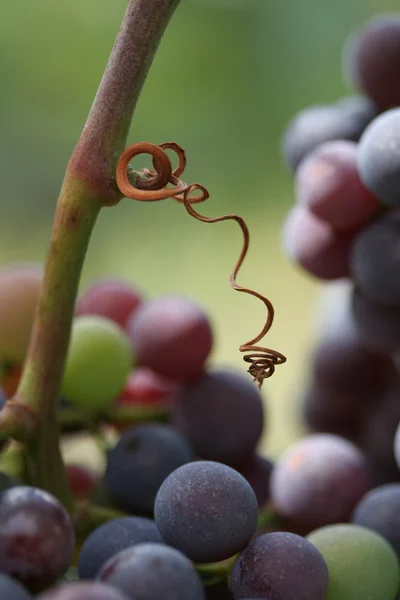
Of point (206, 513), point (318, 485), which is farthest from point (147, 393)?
point (206, 513)

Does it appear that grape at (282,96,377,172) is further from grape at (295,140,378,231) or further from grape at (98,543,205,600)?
grape at (98,543,205,600)

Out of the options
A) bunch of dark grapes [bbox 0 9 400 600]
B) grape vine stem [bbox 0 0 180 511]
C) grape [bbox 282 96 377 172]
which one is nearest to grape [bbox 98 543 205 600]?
bunch of dark grapes [bbox 0 9 400 600]

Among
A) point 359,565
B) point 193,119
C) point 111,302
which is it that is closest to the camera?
point 359,565

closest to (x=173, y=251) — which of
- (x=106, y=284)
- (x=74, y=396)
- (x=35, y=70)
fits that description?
(x=35, y=70)

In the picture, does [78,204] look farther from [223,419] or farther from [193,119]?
[193,119]

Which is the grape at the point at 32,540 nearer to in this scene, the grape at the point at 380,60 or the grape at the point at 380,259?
the grape at the point at 380,259

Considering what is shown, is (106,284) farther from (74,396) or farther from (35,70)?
(35,70)
